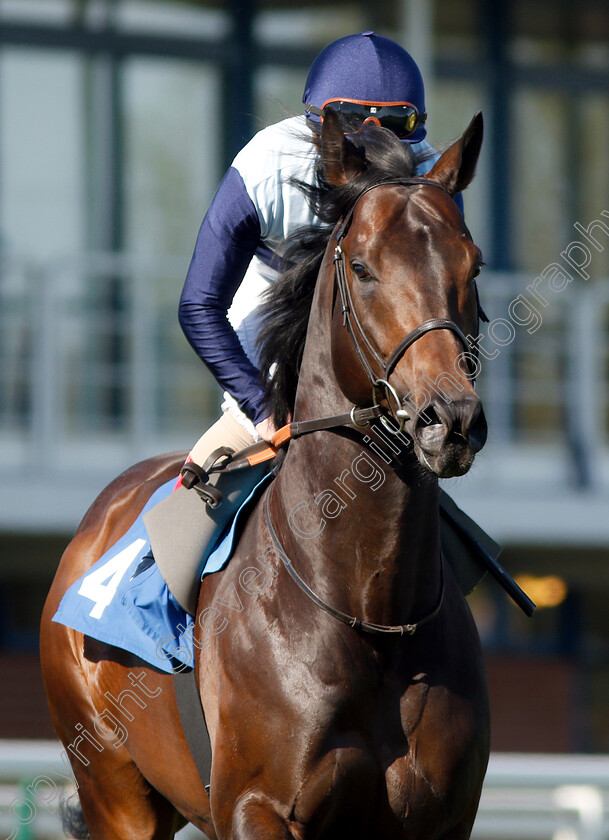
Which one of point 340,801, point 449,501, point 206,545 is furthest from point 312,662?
point 449,501

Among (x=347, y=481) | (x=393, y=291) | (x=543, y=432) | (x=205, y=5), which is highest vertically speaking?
(x=205, y=5)

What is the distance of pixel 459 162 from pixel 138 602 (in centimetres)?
137

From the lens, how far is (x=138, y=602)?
3.10 meters

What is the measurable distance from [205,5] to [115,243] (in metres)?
1.95

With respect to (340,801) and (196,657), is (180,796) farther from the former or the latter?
(340,801)

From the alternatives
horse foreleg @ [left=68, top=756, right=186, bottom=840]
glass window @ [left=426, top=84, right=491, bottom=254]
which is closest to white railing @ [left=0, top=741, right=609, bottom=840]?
horse foreleg @ [left=68, top=756, right=186, bottom=840]

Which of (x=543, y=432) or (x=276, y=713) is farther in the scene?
(x=543, y=432)

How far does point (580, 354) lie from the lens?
7.59m

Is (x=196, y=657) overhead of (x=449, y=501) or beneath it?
beneath

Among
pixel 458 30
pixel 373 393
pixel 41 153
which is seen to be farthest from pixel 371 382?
pixel 458 30

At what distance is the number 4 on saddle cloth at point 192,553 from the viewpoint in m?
2.98

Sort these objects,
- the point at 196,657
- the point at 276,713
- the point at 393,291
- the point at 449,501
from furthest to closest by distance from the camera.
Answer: the point at 449,501 < the point at 196,657 < the point at 276,713 < the point at 393,291

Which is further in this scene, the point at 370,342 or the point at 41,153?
the point at 41,153

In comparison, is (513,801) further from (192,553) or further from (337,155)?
(337,155)
